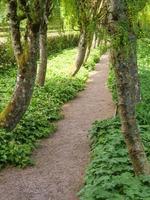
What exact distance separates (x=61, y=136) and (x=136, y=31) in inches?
237

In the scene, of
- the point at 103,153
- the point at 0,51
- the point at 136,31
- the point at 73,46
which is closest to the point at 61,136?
the point at 103,153

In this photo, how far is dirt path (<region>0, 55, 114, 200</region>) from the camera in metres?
8.52

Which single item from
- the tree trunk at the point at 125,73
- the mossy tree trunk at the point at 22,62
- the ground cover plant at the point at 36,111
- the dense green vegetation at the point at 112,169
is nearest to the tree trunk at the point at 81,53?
the ground cover plant at the point at 36,111

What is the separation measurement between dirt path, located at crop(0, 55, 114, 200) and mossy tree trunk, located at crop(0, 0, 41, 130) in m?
1.15

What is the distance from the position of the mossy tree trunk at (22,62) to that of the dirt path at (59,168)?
115 cm

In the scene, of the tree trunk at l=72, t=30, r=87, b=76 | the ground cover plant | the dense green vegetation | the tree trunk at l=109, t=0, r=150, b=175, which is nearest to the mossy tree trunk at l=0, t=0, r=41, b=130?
the ground cover plant

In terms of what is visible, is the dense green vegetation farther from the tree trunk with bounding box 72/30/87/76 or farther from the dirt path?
the tree trunk with bounding box 72/30/87/76

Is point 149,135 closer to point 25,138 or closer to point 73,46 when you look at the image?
point 25,138

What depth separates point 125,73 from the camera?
23.2 ft

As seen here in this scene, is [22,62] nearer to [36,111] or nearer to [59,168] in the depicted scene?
[59,168]

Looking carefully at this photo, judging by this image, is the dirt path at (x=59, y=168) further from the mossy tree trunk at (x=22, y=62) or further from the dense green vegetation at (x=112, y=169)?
the mossy tree trunk at (x=22, y=62)

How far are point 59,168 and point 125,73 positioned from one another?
3.61m

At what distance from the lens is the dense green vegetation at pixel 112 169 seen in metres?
7.10

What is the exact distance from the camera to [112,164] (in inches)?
335
